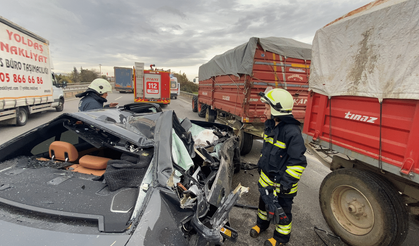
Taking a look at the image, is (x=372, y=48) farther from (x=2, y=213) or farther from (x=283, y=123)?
(x=2, y=213)

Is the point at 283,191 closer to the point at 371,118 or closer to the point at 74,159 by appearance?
the point at 371,118

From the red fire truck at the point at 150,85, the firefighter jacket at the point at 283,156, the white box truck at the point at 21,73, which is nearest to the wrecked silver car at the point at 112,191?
the firefighter jacket at the point at 283,156

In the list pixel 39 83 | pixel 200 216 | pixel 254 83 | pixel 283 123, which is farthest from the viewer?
pixel 39 83

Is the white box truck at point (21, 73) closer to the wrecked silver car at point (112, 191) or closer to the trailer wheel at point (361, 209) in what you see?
the wrecked silver car at point (112, 191)

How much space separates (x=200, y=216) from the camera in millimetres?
1647

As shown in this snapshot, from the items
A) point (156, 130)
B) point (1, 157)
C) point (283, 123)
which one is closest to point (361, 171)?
point (283, 123)

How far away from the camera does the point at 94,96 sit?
3730 millimetres

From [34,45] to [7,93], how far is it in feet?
7.86

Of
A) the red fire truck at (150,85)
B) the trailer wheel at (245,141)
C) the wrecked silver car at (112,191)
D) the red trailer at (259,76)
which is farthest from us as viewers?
the red fire truck at (150,85)

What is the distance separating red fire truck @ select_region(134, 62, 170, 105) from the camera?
1475cm

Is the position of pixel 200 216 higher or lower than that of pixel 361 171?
lower

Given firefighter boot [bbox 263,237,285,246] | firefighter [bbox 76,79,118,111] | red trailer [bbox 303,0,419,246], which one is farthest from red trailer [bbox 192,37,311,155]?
firefighter [bbox 76,79,118,111]

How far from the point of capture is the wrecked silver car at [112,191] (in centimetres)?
123

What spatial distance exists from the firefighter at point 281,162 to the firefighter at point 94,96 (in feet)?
9.58
